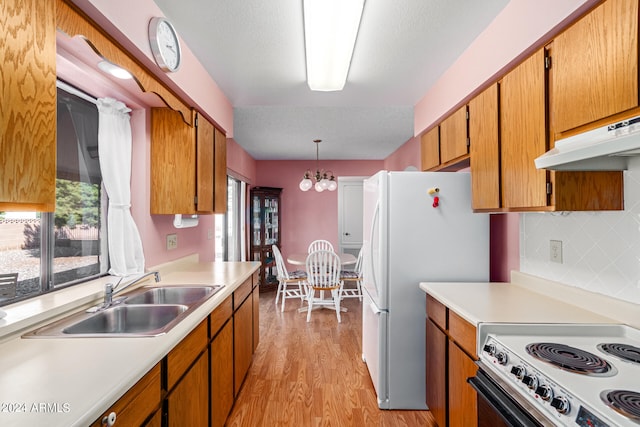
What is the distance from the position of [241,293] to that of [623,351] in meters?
2.04

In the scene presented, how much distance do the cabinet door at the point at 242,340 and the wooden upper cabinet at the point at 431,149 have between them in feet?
6.09

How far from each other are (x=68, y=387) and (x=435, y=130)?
260cm

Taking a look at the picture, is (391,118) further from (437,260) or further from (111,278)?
(111,278)

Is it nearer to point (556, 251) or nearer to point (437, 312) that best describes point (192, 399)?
point (437, 312)

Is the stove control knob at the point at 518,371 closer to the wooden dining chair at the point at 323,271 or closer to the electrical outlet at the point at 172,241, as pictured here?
the electrical outlet at the point at 172,241

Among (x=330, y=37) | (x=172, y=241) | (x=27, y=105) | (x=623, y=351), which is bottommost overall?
(x=623, y=351)

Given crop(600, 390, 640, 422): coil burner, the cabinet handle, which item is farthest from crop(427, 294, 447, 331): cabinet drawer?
the cabinet handle

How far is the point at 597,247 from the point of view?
148 cm

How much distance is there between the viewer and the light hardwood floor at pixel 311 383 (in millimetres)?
2109

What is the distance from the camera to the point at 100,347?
1.08 meters

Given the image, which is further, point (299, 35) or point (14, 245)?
point (299, 35)

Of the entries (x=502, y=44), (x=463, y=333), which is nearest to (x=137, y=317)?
(x=463, y=333)

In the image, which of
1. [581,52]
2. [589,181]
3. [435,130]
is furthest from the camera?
[435,130]

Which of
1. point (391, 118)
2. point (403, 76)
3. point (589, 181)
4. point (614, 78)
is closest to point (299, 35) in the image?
point (403, 76)
